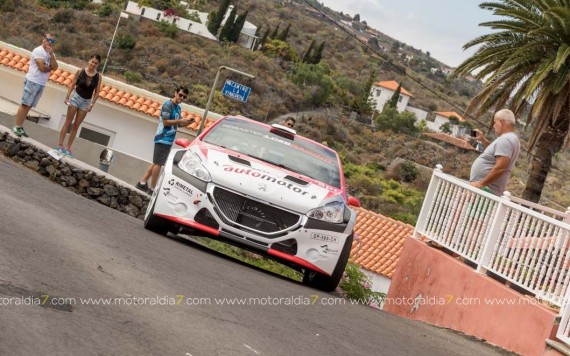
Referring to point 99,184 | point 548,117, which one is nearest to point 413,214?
point 548,117

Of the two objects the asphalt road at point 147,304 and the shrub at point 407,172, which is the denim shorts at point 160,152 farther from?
the shrub at point 407,172

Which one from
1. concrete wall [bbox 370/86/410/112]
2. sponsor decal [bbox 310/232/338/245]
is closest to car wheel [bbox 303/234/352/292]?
sponsor decal [bbox 310/232/338/245]

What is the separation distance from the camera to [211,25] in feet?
395

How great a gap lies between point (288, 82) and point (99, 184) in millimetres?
85887

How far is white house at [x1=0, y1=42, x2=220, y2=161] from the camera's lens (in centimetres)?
3534

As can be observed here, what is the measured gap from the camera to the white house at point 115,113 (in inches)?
1391

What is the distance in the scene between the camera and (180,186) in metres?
11.0

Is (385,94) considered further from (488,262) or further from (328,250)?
(328,250)

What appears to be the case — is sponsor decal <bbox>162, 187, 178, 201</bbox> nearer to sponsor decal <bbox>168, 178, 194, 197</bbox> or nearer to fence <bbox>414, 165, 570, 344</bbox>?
sponsor decal <bbox>168, 178, 194, 197</bbox>

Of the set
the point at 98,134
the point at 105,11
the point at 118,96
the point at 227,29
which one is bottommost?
the point at 98,134

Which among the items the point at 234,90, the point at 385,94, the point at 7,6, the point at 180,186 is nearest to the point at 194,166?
the point at 180,186

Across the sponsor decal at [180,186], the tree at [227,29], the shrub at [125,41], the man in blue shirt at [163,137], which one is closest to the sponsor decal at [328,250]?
the sponsor decal at [180,186]

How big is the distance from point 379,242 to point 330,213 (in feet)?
89.8

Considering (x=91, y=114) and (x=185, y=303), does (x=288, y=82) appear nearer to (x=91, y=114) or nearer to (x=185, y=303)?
(x=91, y=114)
